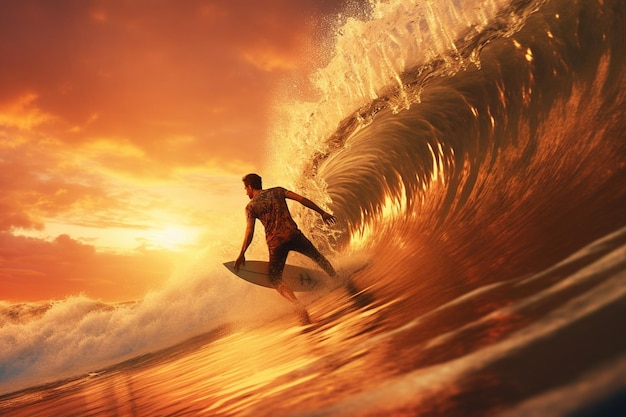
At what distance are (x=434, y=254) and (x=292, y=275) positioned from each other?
2.63 metres

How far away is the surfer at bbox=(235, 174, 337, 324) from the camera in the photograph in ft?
20.0

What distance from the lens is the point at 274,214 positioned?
6137 millimetres

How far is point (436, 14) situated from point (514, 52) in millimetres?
1712

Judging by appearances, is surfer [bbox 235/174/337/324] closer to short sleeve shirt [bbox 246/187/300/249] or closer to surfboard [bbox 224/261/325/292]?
short sleeve shirt [bbox 246/187/300/249]

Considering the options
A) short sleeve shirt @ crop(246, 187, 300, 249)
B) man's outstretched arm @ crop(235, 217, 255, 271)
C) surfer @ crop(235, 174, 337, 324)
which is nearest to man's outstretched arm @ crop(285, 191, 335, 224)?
surfer @ crop(235, 174, 337, 324)

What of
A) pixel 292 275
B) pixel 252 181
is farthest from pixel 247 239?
pixel 292 275

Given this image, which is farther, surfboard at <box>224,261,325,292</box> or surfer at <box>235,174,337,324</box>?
surfboard at <box>224,261,325,292</box>

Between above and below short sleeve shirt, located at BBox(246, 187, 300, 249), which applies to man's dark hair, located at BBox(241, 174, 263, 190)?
above

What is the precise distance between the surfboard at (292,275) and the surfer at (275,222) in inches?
18.5

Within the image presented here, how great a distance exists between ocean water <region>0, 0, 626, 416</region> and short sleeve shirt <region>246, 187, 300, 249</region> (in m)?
0.85

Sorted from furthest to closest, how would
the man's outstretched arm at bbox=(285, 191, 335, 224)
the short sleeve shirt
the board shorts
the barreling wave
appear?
the board shorts → the short sleeve shirt → the man's outstretched arm at bbox=(285, 191, 335, 224) → the barreling wave

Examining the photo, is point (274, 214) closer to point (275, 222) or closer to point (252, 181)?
point (275, 222)

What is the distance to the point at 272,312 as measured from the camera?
21.8 feet

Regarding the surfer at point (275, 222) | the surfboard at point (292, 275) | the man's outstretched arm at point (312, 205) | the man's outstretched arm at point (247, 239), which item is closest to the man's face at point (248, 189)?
the surfer at point (275, 222)
